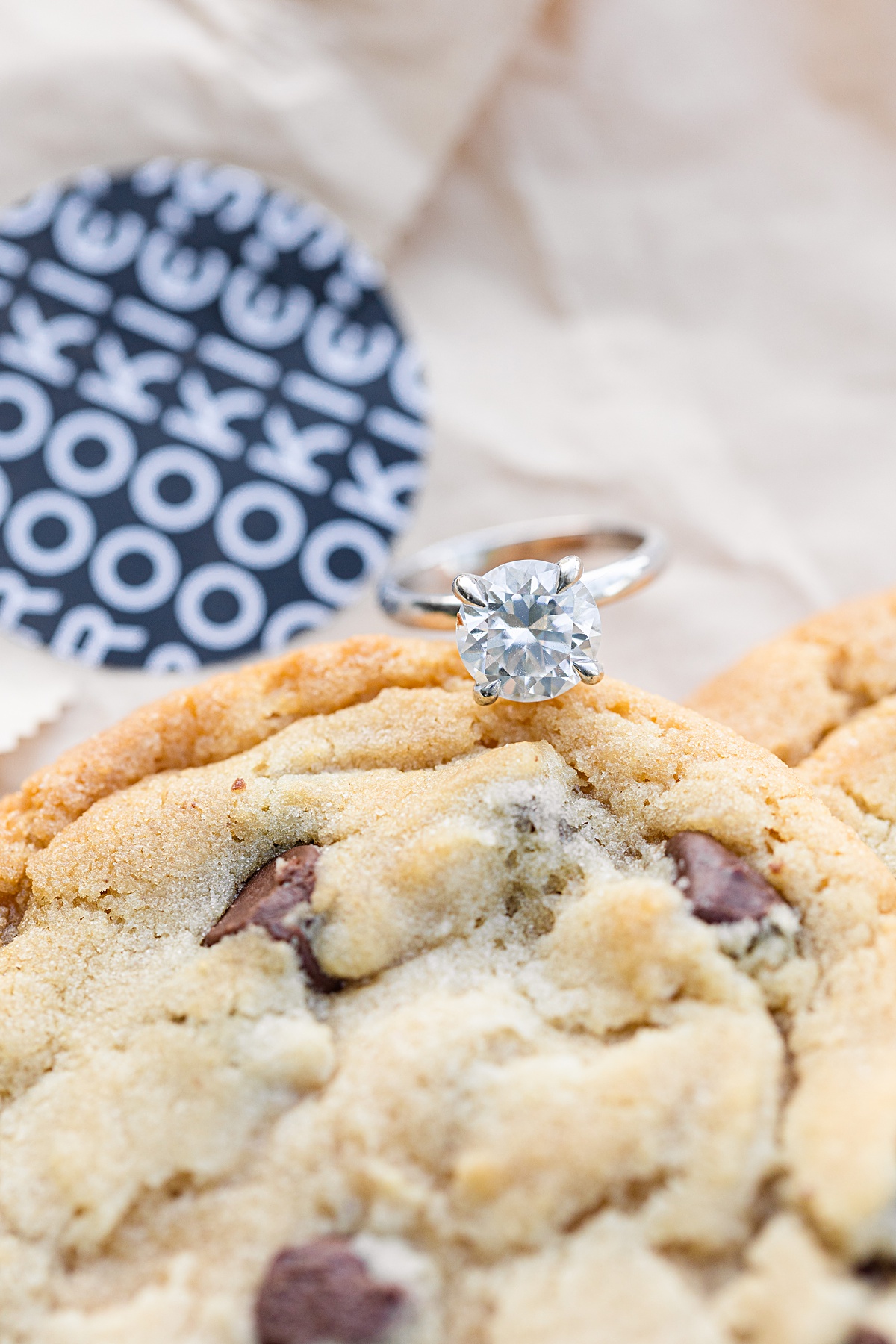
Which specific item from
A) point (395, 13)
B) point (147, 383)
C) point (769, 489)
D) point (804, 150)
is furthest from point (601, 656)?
point (395, 13)

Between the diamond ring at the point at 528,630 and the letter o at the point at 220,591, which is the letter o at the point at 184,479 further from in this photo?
the diamond ring at the point at 528,630

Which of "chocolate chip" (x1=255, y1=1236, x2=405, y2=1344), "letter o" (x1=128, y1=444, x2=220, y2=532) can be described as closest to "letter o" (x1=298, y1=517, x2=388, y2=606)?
"letter o" (x1=128, y1=444, x2=220, y2=532)

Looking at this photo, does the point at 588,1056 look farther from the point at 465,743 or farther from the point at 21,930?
the point at 21,930

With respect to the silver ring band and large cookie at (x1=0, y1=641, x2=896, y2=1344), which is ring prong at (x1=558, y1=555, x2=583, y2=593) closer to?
large cookie at (x1=0, y1=641, x2=896, y2=1344)

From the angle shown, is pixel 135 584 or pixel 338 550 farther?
pixel 338 550

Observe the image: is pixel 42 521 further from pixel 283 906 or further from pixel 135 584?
pixel 283 906

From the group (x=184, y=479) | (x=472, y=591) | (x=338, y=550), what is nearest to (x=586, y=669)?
(x=472, y=591)
